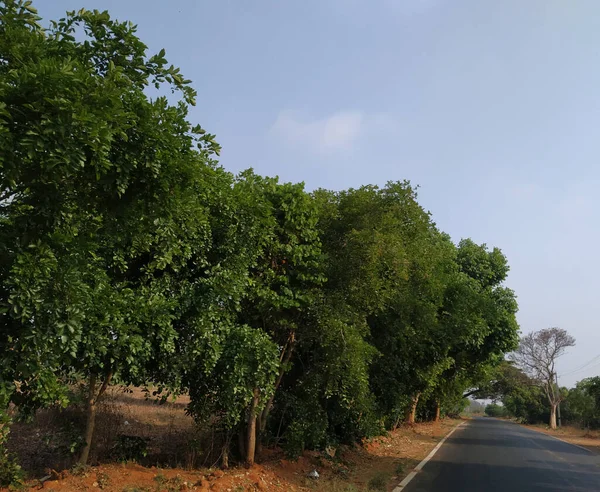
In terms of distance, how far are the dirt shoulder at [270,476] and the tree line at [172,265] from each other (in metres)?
0.63

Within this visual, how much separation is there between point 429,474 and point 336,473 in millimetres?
2492

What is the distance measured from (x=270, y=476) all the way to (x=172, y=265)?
500 centimetres

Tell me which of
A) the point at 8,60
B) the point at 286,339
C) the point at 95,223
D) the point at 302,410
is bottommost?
the point at 302,410

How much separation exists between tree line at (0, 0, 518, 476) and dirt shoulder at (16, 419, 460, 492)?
629 mm

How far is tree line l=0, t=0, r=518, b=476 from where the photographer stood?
4184 millimetres

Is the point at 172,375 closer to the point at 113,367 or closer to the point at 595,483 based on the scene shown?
the point at 113,367

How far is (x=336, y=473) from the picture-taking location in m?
12.0

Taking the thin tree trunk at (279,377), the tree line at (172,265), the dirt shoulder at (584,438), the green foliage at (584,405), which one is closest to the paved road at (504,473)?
the tree line at (172,265)

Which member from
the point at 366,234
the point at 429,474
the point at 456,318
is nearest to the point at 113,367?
the point at 366,234

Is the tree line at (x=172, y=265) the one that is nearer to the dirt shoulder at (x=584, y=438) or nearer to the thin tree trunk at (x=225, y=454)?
the thin tree trunk at (x=225, y=454)

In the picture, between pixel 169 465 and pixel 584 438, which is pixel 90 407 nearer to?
pixel 169 465

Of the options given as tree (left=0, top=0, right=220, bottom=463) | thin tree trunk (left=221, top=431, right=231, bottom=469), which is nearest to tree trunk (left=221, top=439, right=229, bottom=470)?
thin tree trunk (left=221, top=431, right=231, bottom=469)

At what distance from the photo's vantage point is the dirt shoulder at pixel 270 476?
785 cm

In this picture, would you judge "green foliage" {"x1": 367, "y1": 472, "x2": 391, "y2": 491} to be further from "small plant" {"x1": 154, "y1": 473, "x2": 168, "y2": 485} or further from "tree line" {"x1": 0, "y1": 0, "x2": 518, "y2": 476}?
"small plant" {"x1": 154, "y1": 473, "x2": 168, "y2": 485}
